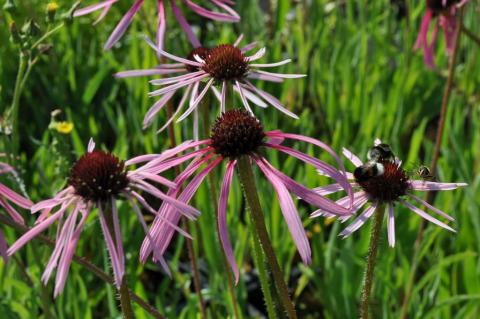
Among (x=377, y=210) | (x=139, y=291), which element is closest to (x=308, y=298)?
(x=139, y=291)

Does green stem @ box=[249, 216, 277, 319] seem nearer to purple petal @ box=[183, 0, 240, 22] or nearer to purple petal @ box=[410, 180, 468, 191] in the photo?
purple petal @ box=[410, 180, 468, 191]

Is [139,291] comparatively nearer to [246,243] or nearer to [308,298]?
[246,243]

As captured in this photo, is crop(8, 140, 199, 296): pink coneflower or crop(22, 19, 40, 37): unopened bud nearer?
crop(8, 140, 199, 296): pink coneflower

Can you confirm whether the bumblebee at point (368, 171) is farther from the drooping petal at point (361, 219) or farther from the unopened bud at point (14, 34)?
the unopened bud at point (14, 34)

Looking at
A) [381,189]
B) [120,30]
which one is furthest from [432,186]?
A: [120,30]

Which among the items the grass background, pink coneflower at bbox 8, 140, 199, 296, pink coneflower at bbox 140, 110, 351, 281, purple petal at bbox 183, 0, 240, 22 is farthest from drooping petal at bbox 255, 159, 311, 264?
purple petal at bbox 183, 0, 240, 22

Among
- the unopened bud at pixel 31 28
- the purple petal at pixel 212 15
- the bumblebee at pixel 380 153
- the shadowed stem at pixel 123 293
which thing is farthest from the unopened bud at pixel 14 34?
the bumblebee at pixel 380 153
